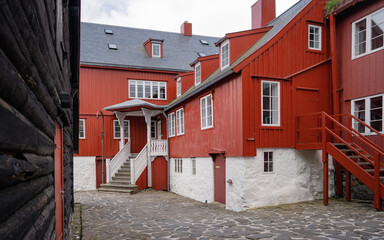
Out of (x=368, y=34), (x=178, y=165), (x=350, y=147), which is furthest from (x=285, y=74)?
(x=178, y=165)

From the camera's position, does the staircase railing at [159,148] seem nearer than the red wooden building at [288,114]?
No

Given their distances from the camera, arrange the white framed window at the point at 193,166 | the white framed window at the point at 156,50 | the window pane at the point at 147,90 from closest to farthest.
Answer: the white framed window at the point at 193,166
the window pane at the point at 147,90
the white framed window at the point at 156,50

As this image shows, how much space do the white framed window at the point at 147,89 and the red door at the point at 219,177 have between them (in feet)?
28.5

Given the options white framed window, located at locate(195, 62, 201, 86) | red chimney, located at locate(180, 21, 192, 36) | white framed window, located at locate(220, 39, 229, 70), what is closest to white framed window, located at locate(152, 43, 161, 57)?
red chimney, located at locate(180, 21, 192, 36)

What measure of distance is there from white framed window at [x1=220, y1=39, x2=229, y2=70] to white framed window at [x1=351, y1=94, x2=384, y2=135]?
506 centimetres

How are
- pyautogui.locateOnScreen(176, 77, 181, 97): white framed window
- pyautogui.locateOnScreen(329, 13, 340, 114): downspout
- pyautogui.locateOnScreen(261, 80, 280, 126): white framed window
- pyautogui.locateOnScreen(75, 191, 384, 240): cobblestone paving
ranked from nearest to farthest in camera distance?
pyautogui.locateOnScreen(75, 191, 384, 240): cobblestone paving
pyautogui.locateOnScreen(261, 80, 280, 126): white framed window
pyautogui.locateOnScreen(329, 13, 340, 114): downspout
pyautogui.locateOnScreen(176, 77, 181, 97): white framed window

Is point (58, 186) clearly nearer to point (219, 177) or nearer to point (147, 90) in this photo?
point (219, 177)

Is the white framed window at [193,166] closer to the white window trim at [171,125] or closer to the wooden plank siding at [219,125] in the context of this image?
the wooden plank siding at [219,125]

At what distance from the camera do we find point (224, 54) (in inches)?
544

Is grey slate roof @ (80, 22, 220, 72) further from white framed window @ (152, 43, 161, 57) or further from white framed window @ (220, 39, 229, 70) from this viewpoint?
white framed window @ (220, 39, 229, 70)

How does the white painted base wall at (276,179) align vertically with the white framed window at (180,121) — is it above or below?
below

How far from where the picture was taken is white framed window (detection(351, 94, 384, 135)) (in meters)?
10.3

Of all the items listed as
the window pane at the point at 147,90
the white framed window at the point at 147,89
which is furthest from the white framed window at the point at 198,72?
the window pane at the point at 147,90

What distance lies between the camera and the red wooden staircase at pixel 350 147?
345 inches
